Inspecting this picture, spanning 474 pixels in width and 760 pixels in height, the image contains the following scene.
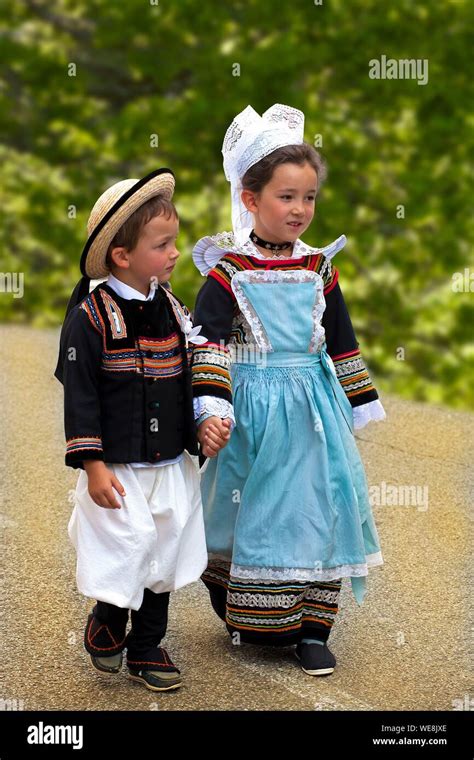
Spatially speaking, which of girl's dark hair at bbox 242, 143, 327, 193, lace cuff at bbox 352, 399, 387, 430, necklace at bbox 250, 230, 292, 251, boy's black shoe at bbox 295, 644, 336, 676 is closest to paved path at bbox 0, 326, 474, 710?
boy's black shoe at bbox 295, 644, 336, 676

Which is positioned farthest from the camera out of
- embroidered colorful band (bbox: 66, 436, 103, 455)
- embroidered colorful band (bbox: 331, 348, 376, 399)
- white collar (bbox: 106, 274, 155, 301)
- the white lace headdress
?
embroidered colorful band (bbox: 331, 348, 376, 399)

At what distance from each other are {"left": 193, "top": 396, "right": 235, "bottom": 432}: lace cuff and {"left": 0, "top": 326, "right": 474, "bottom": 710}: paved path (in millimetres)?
570

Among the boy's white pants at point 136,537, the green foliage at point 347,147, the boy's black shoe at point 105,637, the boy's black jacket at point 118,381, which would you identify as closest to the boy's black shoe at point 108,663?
the boy's black shoe at point 105,637

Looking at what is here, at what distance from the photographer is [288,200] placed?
102 inches

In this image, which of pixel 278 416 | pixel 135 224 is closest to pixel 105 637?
pixel 278 416

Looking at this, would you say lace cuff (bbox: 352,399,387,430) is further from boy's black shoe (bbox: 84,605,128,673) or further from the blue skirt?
boy's black shoe (bbox: 84,605,128,673)

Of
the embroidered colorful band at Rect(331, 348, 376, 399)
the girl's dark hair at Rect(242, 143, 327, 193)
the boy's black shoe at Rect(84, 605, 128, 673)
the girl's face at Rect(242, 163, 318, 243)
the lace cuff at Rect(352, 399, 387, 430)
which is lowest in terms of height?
the boy's black shoe at Rect(84, 605, 128, 673)

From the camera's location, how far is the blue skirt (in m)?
2.58

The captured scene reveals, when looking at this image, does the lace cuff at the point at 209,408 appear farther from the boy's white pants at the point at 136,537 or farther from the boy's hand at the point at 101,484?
the boy's hand at the point at 101,484

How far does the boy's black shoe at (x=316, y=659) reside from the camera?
259cm

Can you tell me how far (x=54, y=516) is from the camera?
359 centimetres

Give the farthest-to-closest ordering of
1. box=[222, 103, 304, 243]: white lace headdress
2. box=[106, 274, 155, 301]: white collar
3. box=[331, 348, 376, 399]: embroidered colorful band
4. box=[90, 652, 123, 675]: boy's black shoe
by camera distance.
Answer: box=[331, 348, 376, 399]: embroidered colorful band → box=[222, 103, 304, 243]: white lace headdress → box=[90, 652, 123, 675]: boy's black shoe → box=[106, 274, 155, 301]: white collar

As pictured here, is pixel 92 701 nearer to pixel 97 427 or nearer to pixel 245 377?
pixel 97 427

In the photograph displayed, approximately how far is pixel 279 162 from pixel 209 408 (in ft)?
1.88
